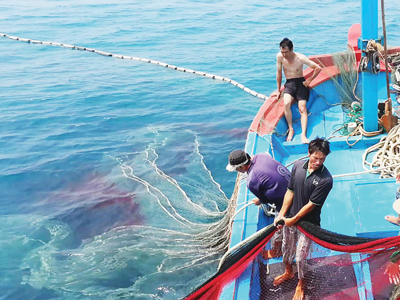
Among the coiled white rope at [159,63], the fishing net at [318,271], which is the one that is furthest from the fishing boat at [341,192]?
the coiled white rope at [159,63]

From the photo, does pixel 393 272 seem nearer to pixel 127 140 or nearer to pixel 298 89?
pixel 298 89

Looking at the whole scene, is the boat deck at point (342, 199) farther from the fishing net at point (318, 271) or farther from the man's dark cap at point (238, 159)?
the man's dark cap at point (238, 159)

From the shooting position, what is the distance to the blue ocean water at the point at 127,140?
309 inches

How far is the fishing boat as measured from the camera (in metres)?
4.31

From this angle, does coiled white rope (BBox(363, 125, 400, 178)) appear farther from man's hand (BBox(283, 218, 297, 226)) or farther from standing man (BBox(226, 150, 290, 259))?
man's hand (BBox(283, 218, 297, 226))

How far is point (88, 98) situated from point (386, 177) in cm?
1305

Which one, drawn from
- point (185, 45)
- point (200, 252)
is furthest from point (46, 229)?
point (185, 45)

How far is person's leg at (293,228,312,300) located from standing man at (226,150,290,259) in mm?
412

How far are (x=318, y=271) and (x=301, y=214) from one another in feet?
1.93

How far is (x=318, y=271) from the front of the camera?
4.45 meters

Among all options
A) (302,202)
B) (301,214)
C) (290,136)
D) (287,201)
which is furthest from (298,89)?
(301,214)

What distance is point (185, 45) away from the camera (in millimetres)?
24312

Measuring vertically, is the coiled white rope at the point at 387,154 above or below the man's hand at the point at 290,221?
below

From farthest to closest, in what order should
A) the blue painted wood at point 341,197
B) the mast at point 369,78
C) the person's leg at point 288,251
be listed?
the mast at point 369,78
the blue painted wood at point 341,197
the person's leg at point 288,251
